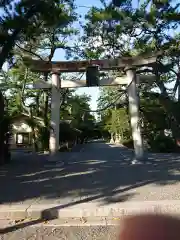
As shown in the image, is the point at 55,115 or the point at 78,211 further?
the point at 55,115

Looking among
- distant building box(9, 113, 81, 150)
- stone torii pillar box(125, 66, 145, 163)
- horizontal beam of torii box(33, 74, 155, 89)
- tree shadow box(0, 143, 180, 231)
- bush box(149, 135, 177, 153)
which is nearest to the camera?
tree shadow box(0, 143, 180, 231)

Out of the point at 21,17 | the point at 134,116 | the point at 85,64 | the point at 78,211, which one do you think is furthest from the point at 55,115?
the point at 78,211

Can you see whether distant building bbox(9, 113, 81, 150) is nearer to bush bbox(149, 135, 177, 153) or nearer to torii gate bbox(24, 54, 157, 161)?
torii gate bbox(24, 54, 157, 161)

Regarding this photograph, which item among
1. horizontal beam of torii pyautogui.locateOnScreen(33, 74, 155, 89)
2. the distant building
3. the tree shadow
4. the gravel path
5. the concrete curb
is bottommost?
the gravel path

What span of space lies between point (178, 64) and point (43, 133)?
40.6ft

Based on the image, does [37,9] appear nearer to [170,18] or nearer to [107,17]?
[107,17]

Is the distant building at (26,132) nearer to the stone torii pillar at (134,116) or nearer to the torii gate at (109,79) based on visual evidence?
the torii gate at (109,79)

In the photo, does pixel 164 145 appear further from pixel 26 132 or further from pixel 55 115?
pixel 26 132

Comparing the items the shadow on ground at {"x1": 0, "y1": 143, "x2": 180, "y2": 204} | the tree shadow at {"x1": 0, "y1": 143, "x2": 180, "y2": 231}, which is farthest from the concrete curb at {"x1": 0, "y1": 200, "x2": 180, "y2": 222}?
the shadow on ground at {"x1": 0, "y1": 143, "x2": 180, "y2": 204}

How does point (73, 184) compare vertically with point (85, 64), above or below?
below

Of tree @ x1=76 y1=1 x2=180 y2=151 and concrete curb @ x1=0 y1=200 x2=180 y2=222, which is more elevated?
tree @ x1=76 y1=1 x2=180 y2=151

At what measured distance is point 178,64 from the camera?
23.6 meters

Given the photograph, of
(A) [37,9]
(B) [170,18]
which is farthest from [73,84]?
(B) [170,18]

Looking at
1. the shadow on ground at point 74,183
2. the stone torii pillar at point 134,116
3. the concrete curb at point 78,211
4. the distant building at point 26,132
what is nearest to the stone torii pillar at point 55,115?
the distant building at point 26,132
